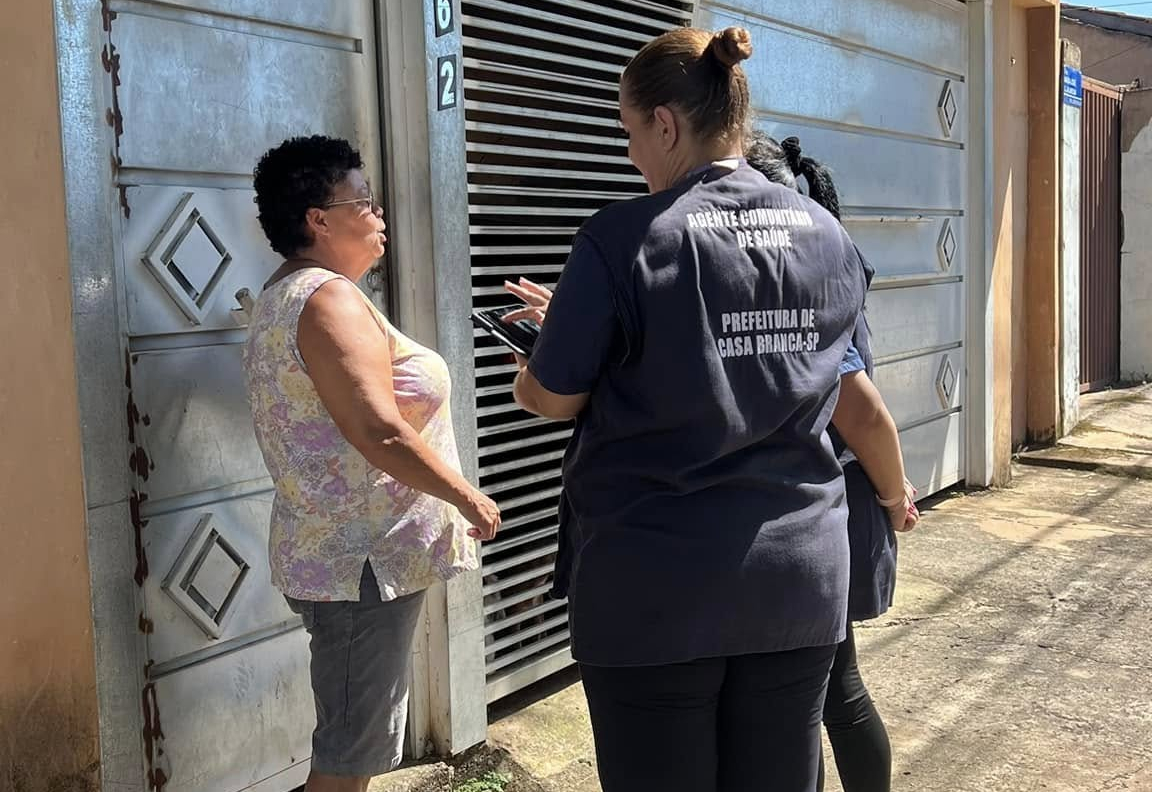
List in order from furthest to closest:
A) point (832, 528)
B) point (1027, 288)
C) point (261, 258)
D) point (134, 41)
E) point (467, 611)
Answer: point (1027, 288), point (467, 611), point (261, 258), point (134, 41), point (832, 528)

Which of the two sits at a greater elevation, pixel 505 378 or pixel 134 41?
pixel 134 41

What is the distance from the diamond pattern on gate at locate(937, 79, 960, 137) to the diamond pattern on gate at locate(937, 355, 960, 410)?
1.38m

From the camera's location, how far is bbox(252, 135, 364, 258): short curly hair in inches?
98.0

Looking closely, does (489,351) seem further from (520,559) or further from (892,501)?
(892,501)

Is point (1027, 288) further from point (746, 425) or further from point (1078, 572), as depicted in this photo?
point (746, 425)

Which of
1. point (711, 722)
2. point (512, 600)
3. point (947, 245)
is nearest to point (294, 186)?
point (711, 722)

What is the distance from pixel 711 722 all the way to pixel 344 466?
94 centimetres

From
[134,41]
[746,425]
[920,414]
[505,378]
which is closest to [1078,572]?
[920,414]

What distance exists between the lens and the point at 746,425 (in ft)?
6.03

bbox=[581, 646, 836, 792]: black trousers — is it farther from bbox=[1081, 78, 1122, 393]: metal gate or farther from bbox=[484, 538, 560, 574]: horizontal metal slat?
bbox=[1081, 78, 1122, 393]: metal gate

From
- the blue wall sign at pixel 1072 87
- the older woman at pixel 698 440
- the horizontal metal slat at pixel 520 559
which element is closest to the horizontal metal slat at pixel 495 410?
the horizontal metal slat at pixel 520 559

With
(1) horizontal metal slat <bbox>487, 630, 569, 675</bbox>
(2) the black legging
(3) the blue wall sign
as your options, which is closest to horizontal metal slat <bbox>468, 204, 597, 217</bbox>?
(1) horizontal metal slat <bbox>487, 630, 569, 675</bbox>

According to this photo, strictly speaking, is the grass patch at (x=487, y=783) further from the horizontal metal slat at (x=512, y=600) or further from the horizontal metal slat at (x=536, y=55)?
the horizontal metal slat at (x=536, y=55)

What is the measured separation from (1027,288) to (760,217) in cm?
726
